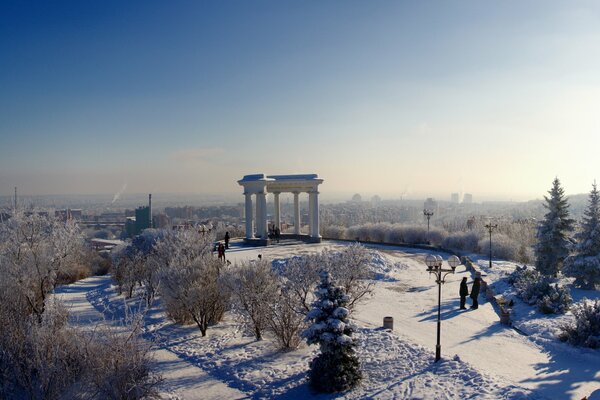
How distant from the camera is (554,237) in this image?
1018 inches

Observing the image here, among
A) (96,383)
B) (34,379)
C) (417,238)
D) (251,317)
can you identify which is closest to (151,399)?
(96,383)

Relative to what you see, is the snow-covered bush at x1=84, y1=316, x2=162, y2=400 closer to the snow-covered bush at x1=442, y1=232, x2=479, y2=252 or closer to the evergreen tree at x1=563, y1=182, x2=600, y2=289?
the evergreen tree at x1=563, y1=182, x2=600, y2=289

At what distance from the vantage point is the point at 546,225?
2642 cm

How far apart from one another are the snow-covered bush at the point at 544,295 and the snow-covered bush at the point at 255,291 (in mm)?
11048

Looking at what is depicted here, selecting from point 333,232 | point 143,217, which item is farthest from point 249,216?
point 143,217

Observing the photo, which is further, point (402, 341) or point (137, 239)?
point (137, 239)

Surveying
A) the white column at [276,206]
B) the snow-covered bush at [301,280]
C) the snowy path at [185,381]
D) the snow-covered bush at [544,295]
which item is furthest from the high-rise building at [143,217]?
the snow-covered bush at [544,295]

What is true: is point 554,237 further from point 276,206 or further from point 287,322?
point 276,206

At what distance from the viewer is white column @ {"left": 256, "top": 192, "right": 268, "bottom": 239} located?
112 feet

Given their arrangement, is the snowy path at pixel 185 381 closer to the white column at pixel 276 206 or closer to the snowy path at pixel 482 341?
the snowy path at pixel 482 341

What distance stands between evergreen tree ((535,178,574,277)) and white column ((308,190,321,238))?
16009mm

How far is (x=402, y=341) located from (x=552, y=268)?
1617cm

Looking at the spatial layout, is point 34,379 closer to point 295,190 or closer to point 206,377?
point 206,377

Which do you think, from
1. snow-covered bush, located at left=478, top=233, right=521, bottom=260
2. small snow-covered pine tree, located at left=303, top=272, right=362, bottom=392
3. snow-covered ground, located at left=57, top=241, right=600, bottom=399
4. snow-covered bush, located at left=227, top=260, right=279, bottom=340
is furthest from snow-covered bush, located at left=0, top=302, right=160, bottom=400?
snow-covered bush, located at left=478, top=233, right=521, bottom=260
